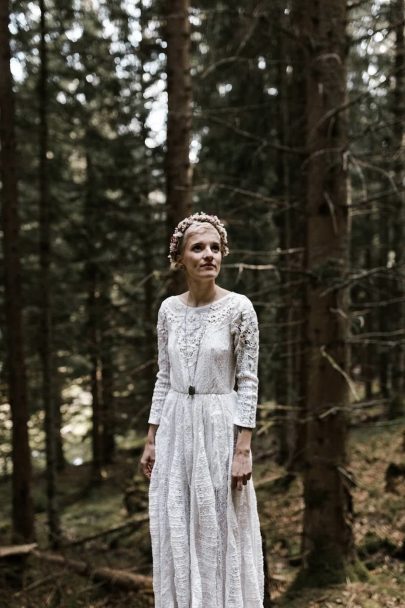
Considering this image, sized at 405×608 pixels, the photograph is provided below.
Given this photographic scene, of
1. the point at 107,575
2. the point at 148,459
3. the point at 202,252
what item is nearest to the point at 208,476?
the point at 148,459

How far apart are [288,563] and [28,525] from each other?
516 cm

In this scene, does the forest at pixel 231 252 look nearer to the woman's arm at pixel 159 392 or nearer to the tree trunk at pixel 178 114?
the tree trunk at pixel 178 114

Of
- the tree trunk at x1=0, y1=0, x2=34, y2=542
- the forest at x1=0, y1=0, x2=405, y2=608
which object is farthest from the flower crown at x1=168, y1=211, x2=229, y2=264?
the tree trunk at x1=0, y1=0, x2=34, y2=542

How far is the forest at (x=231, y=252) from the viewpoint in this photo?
5930 mm

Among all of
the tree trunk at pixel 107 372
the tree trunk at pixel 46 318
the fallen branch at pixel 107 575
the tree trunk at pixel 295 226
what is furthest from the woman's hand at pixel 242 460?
the tree trunk at pixel 107 372

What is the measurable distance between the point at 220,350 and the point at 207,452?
2.06ft

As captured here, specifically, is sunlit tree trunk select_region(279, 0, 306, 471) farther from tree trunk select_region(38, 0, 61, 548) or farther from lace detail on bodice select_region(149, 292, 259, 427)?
lace detail on bodice select_region(149, 292, 259, 427)

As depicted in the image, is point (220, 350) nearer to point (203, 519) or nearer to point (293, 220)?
point (203, 519)

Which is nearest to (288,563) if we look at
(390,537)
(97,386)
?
(390,537)

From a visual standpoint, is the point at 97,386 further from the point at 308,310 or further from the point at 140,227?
the point at 308,310

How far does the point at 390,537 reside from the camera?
7.13 m

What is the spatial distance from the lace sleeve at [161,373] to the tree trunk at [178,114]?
7.86 ft

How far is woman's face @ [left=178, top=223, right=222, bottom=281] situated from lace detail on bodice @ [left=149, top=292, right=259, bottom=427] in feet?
0.70

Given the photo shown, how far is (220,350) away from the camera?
3.59 m
